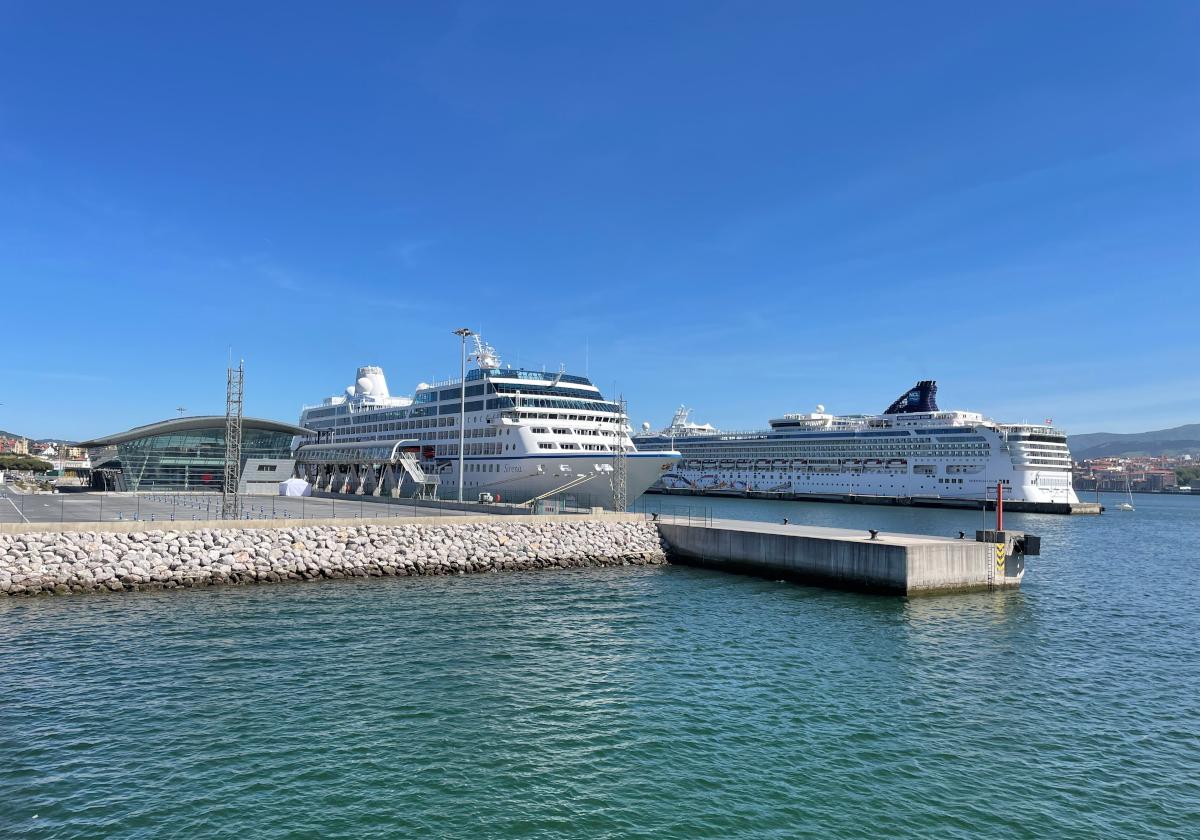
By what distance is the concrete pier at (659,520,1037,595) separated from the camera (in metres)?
28.9

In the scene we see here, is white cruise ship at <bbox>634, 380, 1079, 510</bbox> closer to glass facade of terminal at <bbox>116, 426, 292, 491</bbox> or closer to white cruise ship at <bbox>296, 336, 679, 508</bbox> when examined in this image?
white cruise ship at <bbox>296, 336, 679, 508</bbox>

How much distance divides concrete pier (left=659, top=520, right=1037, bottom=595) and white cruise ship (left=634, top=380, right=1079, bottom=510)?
77.5 meters

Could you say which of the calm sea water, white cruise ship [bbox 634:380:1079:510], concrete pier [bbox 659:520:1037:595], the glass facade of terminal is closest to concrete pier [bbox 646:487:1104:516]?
white cruise ship [bbox 634:380:1079:510]

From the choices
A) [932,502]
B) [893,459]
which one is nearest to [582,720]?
[932,502]

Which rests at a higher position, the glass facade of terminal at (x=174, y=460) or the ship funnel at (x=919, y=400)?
the ship funnel at (x=919, y=400)

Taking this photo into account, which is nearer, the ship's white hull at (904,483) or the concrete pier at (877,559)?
the concrete pier at (877,559)

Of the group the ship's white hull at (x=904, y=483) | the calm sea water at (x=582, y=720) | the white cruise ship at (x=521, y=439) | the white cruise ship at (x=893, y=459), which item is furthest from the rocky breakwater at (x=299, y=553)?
the white cruise ship at (x=893, y=459)

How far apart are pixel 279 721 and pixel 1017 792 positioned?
A: 13095 mm

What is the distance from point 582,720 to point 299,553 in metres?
19.6

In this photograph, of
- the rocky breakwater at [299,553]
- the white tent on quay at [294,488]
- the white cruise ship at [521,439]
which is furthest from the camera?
the white tent on quay at [294,488]

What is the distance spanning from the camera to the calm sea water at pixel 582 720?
10789 mm

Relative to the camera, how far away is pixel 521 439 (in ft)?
186

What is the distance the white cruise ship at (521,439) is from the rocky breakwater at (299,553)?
37.1ft

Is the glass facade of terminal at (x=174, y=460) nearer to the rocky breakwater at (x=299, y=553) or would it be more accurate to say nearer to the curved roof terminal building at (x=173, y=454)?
the curved roof terminal building at (x=173, y=454)
